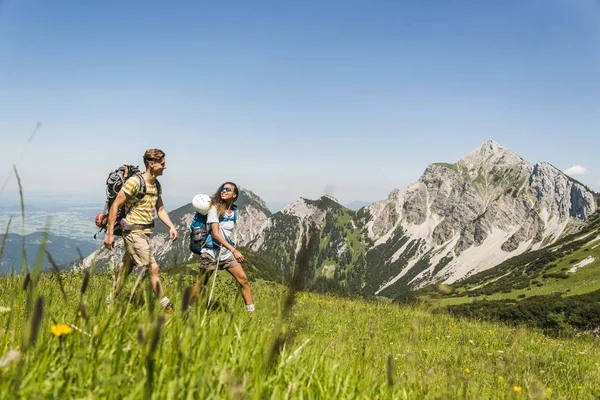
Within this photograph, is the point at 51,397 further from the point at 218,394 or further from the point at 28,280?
the point at 218,394

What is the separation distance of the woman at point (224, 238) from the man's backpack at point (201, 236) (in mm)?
23

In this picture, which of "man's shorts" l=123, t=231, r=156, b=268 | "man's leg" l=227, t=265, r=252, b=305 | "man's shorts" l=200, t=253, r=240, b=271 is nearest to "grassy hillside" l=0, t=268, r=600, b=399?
"man's shorts" l=123, t=231, r=156, b=268

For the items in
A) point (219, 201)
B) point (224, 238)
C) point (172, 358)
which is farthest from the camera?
point (219, 201)

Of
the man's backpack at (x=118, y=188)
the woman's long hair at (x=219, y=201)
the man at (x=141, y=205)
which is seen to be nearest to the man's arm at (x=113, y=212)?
the man at (x=141, y=205)

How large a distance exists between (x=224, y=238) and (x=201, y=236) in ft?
1.74

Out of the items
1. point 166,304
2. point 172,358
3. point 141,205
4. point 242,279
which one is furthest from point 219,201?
point 172,358

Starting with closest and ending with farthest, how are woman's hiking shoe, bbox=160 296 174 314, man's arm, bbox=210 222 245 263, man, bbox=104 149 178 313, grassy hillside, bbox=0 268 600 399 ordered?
grassy hillside, bbox=0 268 600 399 < woman's hiking shoe, bbox=160 296 174 314 < man, bbox=104 149 178 313 < man's arm, bbox=210 222 245 263

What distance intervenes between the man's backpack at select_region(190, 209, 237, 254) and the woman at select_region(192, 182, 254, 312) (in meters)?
0.02

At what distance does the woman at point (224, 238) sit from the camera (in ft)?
28.9

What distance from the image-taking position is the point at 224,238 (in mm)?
9289

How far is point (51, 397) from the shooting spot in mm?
1764

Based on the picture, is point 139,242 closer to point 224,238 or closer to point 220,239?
point 220,239

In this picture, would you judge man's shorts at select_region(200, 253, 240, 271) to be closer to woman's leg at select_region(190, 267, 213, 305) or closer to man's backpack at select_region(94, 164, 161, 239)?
man's backpack at select_region(94, 164, 161, 239)

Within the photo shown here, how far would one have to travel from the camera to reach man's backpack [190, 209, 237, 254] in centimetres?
910
